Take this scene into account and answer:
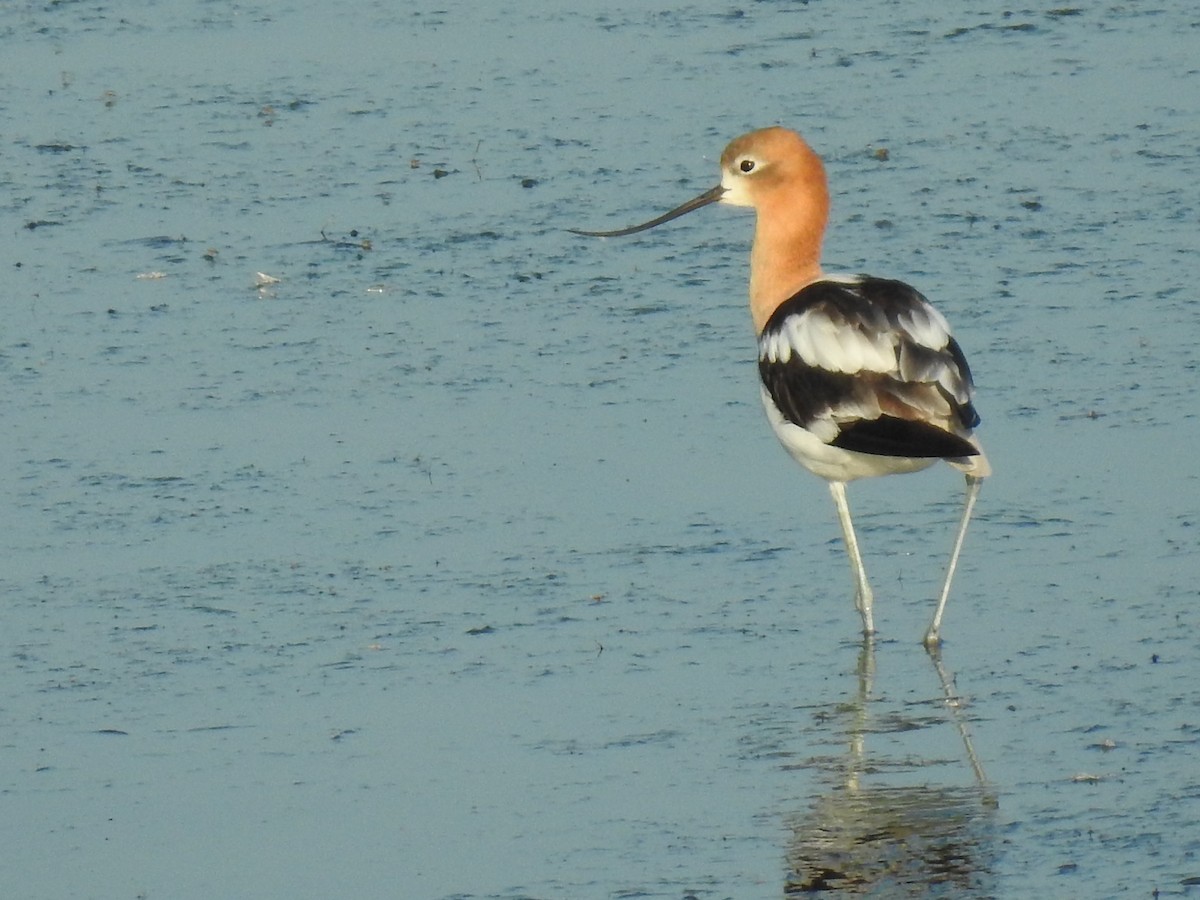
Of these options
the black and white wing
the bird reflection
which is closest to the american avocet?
the black and white wing

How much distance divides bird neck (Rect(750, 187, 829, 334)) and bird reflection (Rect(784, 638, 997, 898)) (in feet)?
7.04

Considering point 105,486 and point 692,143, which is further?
point 692,143

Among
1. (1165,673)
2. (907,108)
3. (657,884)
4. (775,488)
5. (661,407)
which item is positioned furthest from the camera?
(907,108)

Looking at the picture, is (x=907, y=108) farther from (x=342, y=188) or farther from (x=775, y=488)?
(x=775, y=488)

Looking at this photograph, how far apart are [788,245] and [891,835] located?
2861mm

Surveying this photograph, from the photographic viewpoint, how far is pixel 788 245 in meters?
7.71

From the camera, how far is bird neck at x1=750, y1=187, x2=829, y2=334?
768 cm

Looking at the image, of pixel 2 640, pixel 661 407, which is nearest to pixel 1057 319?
pixel 661 407

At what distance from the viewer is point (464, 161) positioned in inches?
468

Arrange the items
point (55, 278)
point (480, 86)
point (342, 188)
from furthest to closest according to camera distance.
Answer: point (480, 86) < point (342, 188) < point (55, 278)

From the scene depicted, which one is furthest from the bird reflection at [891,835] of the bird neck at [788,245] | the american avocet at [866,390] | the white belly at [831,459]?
the bird neck at [788,245]

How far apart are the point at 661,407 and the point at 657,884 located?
3.60 m

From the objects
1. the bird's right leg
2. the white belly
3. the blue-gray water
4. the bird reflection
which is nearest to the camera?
the bird reflection

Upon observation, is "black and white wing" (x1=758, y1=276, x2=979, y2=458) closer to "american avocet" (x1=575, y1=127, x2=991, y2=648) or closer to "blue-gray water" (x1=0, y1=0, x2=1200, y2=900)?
"american avocet" (x1=575, y1=127, x2=991, y2=648)
